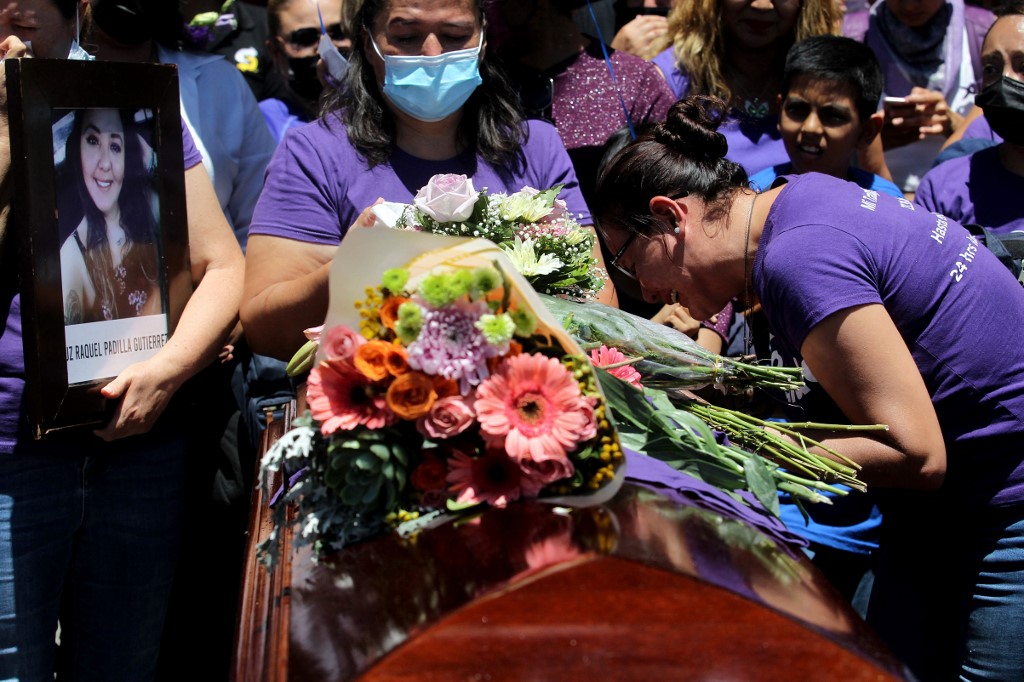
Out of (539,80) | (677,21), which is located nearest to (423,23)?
(539,80)

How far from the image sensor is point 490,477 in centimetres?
152

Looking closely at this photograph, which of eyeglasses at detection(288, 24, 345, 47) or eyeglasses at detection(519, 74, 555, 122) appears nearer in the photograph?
eyeglasses at detection(519, 74, 555, 122)

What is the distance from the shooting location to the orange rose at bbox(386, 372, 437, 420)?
148cm

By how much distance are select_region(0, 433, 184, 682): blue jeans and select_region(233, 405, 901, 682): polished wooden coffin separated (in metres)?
1.33

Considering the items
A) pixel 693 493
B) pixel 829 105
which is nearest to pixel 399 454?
pixel 693 493

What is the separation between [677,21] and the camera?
3791 millimetres

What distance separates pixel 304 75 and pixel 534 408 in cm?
284

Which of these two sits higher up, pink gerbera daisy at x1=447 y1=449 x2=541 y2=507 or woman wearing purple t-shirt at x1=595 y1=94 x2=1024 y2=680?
pink gerbera daisy at x1=447 y1=449 x2=541 y2=507

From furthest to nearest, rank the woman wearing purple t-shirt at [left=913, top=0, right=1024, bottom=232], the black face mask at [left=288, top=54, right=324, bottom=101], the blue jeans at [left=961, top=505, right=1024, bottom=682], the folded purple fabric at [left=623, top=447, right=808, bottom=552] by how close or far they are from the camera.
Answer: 1. the black face mask at [left=288, top=54, right=324, bottom=101]
2. the woman wearing purple t-shirt at [left=913, top=0, right=1024, bottom=232]
3. the blue jeans at [left=961, top=505, right=1024, bottom=682]
4. the folded purple fabric at [left=623, top=447, right=808, bottom=552]

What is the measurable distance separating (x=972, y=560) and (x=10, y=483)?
223 centimetres

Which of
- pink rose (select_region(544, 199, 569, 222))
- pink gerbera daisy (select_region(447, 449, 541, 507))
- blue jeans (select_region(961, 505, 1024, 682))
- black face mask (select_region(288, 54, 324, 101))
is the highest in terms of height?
pink gerbera daisy (select_region(447, 449, 541, 507))

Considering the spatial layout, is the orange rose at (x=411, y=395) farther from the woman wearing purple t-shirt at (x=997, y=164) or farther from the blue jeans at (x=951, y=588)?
the woman wearing purple t-shirt at (x=997, y=164)

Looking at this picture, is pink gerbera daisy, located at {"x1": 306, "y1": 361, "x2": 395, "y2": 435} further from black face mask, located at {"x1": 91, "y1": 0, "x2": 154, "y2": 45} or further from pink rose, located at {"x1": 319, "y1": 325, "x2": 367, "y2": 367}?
black face mask, located at {"x1": 91, "y1": 0, "x2": 154, "y2": 45}

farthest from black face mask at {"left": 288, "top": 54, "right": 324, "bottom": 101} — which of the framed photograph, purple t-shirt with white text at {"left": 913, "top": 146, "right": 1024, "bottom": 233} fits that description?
purple t-shirt with white text at {"left": 913, "top": 146, "right": 1024, "bottom": 233}
